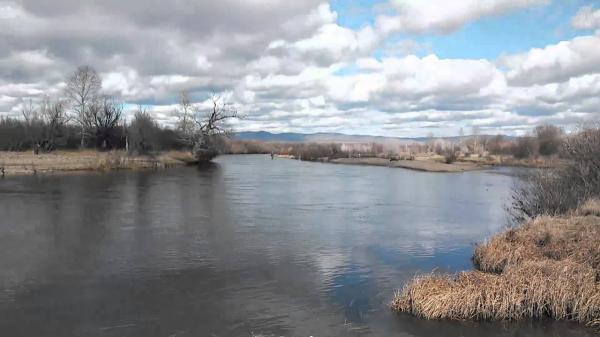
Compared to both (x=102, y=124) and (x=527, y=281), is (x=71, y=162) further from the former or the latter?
(x=527, y=281)

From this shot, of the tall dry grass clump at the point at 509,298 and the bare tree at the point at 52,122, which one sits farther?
the bare tree at the point at 52,122

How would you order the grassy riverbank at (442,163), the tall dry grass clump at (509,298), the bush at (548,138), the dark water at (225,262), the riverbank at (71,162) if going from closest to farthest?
the dark water at (225,262), the tall dry grass clump at (509,298), the riverbank at (71,162), the grassy riverbank at (442,163), the bush at (548,138)

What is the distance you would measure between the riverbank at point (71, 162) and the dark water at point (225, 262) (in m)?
18.7

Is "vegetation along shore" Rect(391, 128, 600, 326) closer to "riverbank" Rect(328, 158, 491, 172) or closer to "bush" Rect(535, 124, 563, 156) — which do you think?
"riverbank" Rect(328, 158, 491, 172)

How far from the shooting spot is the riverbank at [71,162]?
4856 centimetres

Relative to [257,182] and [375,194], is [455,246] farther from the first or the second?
[257,182]

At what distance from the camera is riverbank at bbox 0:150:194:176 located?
159 ft

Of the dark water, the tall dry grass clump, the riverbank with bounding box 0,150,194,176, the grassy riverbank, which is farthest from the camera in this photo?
the grassy riverbank

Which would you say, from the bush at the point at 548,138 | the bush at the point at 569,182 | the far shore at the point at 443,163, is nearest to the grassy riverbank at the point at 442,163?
the far shore at the point at 443,163

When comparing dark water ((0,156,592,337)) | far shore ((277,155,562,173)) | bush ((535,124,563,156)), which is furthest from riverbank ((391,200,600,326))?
bush ((535,124,563,156))

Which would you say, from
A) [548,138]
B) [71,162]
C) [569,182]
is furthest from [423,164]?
[569,182]

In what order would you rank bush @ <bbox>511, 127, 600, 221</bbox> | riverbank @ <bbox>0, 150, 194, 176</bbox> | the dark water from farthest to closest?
riverbank @ <bbox>0, 150, 194, 176</bbox> < bush @ <bbox>511, 127, 600, 221</bbox> < the dark water

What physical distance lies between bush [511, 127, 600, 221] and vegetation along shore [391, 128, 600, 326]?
302cm

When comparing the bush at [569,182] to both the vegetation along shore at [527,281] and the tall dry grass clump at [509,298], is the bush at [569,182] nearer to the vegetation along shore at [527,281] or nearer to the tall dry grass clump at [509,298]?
the vegetation along shore at [527,281]
